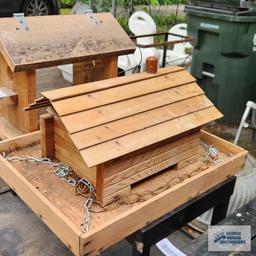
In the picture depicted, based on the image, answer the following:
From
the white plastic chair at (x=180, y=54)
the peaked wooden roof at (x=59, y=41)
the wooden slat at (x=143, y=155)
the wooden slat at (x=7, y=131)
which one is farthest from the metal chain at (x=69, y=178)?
the white plastic chair at (x=180, y=54)

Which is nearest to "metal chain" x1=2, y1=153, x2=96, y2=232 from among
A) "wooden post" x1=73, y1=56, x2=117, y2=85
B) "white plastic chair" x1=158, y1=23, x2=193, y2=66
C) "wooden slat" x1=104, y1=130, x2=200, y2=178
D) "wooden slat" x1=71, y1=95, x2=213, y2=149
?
"wooden slat" x1=104, y1=130, x2=200, y2=178

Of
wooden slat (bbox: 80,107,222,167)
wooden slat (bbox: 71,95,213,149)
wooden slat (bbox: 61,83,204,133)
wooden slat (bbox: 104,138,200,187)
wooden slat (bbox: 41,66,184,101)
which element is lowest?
wooden slat (bbox: 104,138,200,187)

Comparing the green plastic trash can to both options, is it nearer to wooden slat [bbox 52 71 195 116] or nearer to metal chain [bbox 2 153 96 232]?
wooden slat [bbox 52 71 195 116]

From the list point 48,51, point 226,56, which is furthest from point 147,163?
point 226,56

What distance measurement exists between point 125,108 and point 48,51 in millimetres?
882

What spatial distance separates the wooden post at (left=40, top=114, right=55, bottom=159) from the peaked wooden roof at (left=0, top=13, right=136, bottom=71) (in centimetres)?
54

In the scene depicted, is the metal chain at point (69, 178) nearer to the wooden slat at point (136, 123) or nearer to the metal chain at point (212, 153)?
the wooden slat at point (136, 123)

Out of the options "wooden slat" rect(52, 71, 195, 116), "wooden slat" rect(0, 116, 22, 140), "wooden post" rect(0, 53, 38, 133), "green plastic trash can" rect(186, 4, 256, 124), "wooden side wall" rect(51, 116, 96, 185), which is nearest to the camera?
→ "wooden slat" rect(52, 71, 195, 116)

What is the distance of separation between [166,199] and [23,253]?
1135 mm

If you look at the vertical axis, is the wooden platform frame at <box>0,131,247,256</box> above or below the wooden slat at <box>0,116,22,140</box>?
above

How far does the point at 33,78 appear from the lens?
2223 mm

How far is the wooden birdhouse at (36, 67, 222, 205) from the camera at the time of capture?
4.41 ft

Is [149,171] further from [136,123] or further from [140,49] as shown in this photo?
[140,49]

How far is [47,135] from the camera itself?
5.38 ft
